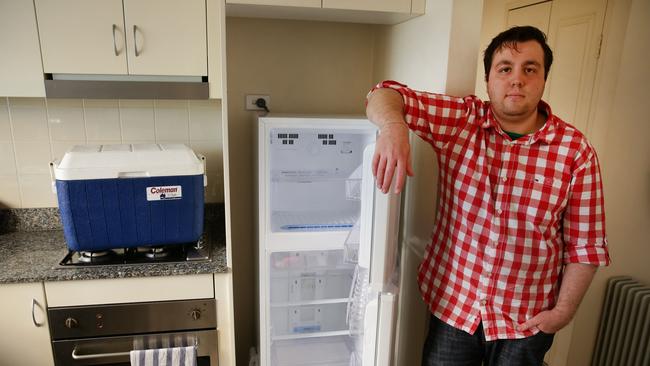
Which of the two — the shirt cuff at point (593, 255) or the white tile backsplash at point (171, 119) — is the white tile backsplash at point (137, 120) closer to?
the white tile backsplash at point (171, 119)

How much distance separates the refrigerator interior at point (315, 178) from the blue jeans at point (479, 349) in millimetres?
559

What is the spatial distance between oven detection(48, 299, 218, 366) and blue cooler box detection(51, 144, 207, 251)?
23cm

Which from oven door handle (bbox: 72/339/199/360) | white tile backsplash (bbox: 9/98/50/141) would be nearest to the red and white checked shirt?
oven door handle (bbox: 72/339/199/360)

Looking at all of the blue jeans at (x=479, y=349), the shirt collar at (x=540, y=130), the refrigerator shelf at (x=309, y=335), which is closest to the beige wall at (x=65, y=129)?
the refrigerator shelf at (x=309, y=335)

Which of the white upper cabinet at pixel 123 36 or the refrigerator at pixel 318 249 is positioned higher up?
the white upper cabinet at pixel 123 36

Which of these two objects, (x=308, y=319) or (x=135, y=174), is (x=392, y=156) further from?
(x=308, y=319)

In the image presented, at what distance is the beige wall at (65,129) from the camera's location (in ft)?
6.31

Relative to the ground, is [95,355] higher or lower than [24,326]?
lower

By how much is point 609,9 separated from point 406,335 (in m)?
1.78

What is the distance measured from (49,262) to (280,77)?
4.09 ft

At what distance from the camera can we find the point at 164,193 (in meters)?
1.61

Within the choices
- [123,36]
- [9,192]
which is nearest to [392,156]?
[123,36]

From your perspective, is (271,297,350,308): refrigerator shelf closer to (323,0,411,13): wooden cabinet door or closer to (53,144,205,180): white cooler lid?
(53,144,205,180): white cooler lid

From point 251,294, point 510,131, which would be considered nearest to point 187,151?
point 251,294
